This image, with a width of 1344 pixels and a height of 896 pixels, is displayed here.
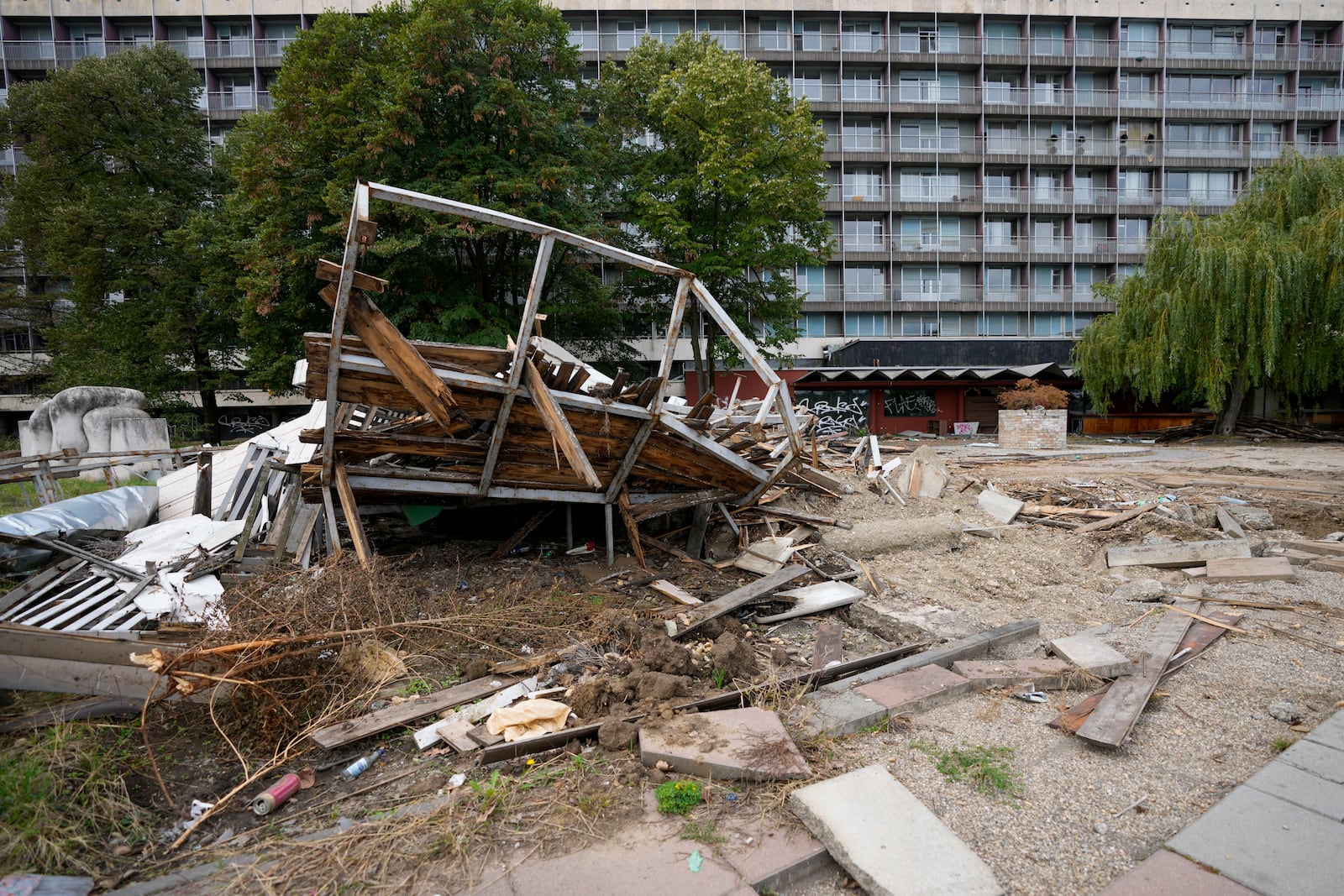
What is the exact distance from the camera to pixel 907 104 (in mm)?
36781

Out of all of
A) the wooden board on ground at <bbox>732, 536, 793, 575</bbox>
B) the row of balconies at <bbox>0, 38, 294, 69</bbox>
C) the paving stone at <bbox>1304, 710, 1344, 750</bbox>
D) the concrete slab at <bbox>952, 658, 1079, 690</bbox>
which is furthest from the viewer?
the row of balconies at <bbox>0, 38, 294, 69</bbox>

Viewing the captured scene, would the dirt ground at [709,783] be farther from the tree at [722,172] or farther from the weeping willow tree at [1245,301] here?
the weeping willow tree at [1245,301]

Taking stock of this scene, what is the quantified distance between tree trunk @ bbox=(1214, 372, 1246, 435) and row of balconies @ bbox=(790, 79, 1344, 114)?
23.0 metres

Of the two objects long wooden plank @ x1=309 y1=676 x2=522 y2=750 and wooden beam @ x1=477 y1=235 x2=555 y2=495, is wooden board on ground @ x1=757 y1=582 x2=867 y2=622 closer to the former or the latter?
long wooden plank @ x1=309 y1=676 x2=522 y2=750

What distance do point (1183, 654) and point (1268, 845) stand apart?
98.5 inches

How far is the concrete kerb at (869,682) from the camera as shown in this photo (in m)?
3.59

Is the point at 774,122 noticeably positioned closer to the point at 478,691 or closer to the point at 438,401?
the point at 438,401

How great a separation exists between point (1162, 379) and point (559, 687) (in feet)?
81.7

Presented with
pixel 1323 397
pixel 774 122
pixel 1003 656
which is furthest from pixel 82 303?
pixel 1323 397

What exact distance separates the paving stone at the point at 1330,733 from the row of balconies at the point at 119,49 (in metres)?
46.0

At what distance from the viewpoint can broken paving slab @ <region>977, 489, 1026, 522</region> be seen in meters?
9.84

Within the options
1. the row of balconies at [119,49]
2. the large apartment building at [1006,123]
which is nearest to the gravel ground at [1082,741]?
the large apartment building at [1006,123]

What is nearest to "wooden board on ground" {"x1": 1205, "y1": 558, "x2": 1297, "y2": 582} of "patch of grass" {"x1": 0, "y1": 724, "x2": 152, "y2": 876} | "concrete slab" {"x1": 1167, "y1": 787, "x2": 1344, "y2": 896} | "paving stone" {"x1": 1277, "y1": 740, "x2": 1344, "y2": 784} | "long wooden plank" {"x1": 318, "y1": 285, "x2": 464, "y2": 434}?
"paving stone" {"x1": 1277, "y1": 740, "x2": 1344, "y2": 784}

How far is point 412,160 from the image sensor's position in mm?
16516
